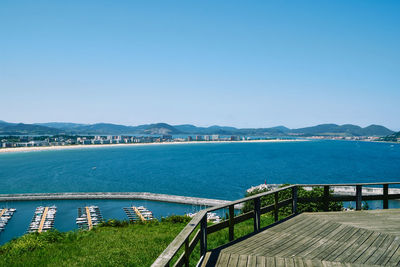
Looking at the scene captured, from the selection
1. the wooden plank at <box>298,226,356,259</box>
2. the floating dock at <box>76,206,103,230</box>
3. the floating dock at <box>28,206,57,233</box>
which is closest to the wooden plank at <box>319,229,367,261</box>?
the wooden plank at <box>298,226,356,259</box>

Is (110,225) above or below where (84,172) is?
above

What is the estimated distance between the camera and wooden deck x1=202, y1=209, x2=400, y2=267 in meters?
5.45

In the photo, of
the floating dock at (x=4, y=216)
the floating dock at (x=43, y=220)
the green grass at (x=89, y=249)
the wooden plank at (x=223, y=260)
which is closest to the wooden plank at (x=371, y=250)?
the wooden plank at (x=223, y=260)

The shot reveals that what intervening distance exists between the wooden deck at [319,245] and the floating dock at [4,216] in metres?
54.8

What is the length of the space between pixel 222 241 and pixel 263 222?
158 inches

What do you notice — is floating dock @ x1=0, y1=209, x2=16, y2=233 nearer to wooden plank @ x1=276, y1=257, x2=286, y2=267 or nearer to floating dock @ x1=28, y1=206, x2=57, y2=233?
floating dock @ x1=28, y1=206, x2=57, y2=233

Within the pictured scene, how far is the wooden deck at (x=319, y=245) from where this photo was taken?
17.9 ft

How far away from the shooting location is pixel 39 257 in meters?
7.81

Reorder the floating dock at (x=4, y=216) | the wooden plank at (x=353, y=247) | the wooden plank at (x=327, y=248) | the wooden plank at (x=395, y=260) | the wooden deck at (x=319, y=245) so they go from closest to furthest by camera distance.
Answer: the wooden plank at (x=395, y=260), the wooden deck at (x=319, y=245), the wooden plank at (x=353, y=247), the wooden plank at (x=327, y=248), the floating dock at (x=4, y=216)

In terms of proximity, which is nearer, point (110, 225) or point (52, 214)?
point (110, 225)

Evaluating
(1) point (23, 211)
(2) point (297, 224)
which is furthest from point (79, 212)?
(2) point (297, 224)

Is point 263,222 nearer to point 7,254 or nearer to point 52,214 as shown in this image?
point 7,254

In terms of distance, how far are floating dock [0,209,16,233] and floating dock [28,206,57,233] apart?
4.19 metres

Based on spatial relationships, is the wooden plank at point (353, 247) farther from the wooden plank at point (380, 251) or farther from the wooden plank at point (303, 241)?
the wooden plank at point (303, 241)
